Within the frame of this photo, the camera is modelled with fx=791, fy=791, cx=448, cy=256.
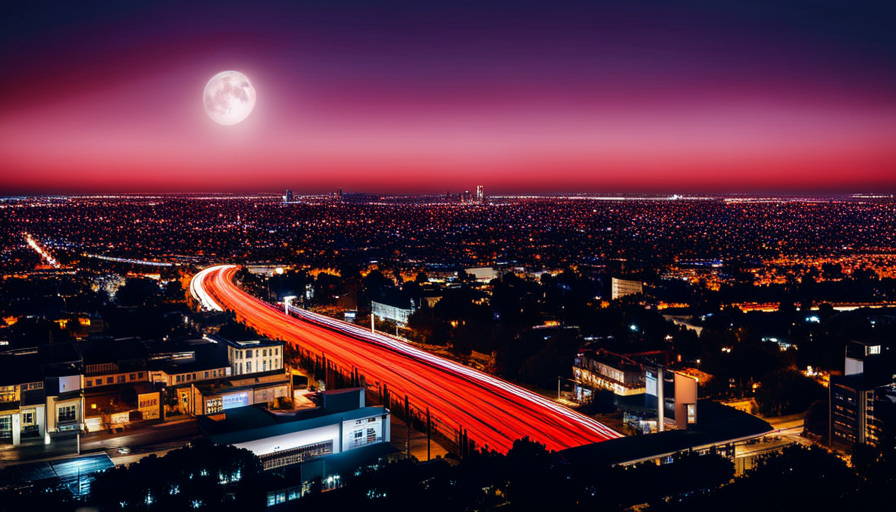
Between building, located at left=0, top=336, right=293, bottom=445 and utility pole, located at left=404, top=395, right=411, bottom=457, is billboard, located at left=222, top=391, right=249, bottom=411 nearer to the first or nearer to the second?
building, located at left=0, top=336, right=293, bottom=445

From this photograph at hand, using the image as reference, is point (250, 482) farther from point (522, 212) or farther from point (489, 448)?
point (522, 212)

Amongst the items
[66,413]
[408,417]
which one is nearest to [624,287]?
[408,417]

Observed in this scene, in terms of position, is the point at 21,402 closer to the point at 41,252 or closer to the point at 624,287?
the point at 624,287

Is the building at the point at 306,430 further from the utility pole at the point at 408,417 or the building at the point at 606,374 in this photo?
the building at the point at 606,374

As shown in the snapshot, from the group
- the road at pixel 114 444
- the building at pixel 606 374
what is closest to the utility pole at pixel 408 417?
the road at pixel 114 444

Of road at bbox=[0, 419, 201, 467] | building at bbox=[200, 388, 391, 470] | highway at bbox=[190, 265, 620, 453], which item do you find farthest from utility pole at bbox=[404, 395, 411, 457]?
road at bbox=[0, 419, 201, 467]
